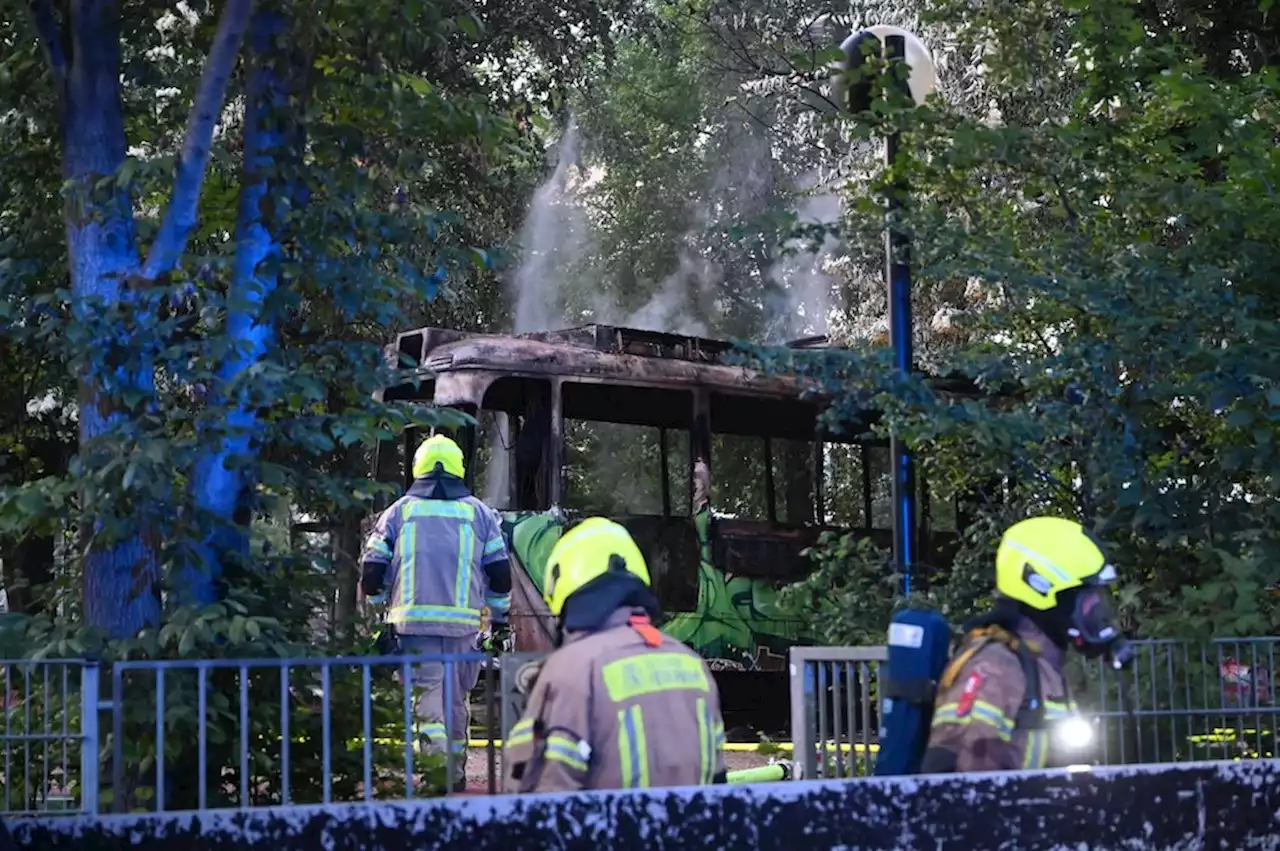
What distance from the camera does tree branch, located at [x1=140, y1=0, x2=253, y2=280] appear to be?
7.60 metres

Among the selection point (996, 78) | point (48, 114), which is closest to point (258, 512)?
point (48, 114)

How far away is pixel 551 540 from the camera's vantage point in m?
13.8

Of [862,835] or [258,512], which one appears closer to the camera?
[862,835]

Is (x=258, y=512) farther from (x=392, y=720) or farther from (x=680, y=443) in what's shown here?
(x=680, y=443)

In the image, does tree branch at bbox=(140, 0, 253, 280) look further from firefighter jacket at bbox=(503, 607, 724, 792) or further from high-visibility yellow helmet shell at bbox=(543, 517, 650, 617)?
firefighter jacket at bbox=(503, 607, 724, 792)

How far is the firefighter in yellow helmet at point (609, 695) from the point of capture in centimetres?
487

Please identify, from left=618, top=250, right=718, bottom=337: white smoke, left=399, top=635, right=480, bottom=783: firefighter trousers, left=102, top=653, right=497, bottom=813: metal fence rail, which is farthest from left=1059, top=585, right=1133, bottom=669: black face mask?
left=618, top=250, right=718, bottom=337: white smoke

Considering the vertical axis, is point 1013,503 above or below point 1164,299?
below

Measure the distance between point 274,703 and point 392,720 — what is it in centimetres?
51

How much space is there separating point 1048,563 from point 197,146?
403 centimetres

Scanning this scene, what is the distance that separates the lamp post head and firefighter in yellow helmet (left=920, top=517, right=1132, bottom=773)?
17.2 feet

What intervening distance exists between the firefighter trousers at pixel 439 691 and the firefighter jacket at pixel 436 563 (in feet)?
0.25

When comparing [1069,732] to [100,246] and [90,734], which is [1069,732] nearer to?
[90,734]

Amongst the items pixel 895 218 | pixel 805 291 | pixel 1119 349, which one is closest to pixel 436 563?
pixel 895 218
